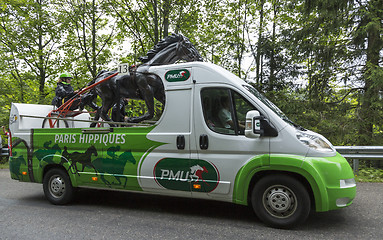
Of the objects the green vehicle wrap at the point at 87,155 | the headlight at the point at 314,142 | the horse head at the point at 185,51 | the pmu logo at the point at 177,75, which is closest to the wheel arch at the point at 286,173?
the headlight at the point at 314,142

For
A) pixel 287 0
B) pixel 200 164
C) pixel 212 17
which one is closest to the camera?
pixel 200 164

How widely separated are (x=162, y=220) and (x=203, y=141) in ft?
4.53

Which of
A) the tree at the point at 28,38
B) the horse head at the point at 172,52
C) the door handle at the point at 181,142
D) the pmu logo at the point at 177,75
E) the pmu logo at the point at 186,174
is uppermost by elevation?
the tree at the point at 28,38

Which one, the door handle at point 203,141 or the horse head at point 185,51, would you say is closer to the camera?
the door handle at point 203,141

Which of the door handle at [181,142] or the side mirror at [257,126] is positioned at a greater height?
the side mirror at [257,126]

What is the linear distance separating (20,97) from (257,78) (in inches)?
495

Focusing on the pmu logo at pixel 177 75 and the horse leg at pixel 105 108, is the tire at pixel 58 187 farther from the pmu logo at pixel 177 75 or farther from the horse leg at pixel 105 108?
the pmu logo at pixel 177 75

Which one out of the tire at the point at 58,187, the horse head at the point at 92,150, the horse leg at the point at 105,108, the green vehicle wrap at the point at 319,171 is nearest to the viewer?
the green vehicle wrap at the point at 319,171

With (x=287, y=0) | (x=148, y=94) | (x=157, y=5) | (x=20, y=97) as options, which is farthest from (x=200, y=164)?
(x=20, y=97)

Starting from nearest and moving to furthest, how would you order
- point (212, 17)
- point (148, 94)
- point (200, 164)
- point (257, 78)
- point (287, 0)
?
1. point (200, 164)
2. point (148, 94)
3. point (287, 0)
4. point (257, 78)
5. point (212, 17)

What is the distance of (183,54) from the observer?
618 cm

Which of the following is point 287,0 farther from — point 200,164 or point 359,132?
point 200,164

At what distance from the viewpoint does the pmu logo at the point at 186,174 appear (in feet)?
14.4

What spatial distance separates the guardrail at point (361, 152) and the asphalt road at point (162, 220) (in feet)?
4.11
